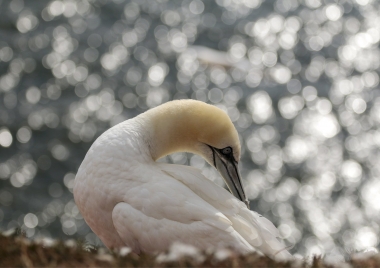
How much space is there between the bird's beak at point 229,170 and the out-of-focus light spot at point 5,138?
36.7 ft

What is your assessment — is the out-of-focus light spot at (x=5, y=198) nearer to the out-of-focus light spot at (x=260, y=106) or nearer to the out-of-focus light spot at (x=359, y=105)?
the out-of-focus light spot at (x=260, y=106)

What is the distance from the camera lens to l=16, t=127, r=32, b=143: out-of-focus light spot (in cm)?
1611

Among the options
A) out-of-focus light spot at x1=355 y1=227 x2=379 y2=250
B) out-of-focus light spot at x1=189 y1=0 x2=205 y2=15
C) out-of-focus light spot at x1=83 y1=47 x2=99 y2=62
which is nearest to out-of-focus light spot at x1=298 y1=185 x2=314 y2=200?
out-of-focus light spot at x1=355 y1=227 x2=379 y2=250

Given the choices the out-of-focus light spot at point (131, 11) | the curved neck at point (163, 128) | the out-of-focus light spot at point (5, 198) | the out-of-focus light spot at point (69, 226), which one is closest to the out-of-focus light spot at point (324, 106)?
the out-of-focus light spot at point (131, 11)

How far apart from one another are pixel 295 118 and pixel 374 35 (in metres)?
5.18

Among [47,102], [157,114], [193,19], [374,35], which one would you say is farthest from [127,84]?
[157,114]

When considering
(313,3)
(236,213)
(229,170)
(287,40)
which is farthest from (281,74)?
(236,213)

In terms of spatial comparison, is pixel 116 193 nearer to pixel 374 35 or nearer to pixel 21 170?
pixel 21 170

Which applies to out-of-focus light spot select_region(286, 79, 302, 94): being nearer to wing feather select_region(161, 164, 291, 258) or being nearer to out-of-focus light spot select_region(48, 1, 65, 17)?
out-of-focus light spot select_region(48, 1, 65, 17)

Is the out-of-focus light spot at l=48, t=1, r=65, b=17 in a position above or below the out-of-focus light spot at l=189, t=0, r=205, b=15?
below

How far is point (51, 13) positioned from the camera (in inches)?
A: 787

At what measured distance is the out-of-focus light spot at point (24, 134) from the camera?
16109 millimetres

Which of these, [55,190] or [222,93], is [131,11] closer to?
[222,93]

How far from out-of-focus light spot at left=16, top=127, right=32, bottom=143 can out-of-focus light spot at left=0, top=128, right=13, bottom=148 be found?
19 centimetres
